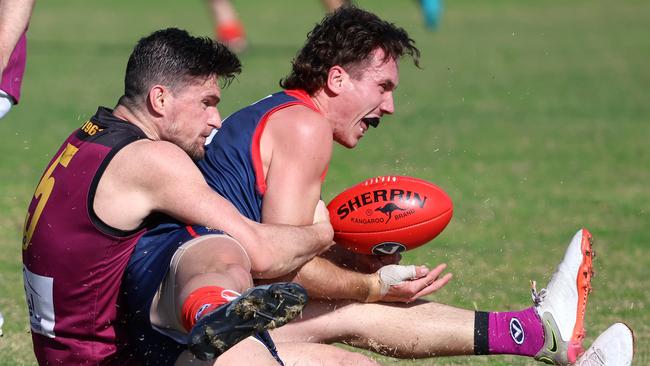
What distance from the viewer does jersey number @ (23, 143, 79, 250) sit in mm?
4293

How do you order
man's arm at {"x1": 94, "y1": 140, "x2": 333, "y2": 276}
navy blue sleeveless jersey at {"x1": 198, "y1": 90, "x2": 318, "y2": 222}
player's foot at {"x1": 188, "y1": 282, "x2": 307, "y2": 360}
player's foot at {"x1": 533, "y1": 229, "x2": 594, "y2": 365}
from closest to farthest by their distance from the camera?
player's foot at {"x1": 188, "y1": 282, "x2": 307, "y2": 360}
man's arm at {"x1": 94, "y1": 140, "x2": 333, "y2": 276}
navy blue sleeveless jersey at {"x1": 198, "y1": 90, "x2": 318, "y2": 222}
player's foot at {"x1": 533, "y1": 229, "x2": 594, "y2": 365}

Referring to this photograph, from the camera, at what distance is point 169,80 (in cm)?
441

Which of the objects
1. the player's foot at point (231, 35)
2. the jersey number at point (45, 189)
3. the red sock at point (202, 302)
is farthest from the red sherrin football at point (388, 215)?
the player's foot at point (231, 35)

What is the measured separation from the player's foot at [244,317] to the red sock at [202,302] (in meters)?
0.13

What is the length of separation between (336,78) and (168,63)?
1068 mm

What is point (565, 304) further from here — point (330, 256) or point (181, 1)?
point (181, 1)

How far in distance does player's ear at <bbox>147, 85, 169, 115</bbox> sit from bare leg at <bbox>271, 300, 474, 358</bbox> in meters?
1.23

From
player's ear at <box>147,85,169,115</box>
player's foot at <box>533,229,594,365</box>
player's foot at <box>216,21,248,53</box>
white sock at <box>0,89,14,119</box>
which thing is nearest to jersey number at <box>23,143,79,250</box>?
player's ear at <box>147,85,169,115</box>

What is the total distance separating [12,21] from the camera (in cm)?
491

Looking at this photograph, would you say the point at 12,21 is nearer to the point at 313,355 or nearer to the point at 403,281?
the point at 313,355

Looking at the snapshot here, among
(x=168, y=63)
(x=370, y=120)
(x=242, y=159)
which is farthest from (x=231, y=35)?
(x=168, y=63)

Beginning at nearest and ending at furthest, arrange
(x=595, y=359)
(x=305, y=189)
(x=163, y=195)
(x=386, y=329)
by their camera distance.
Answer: (x=163, y=195), (x=305, y=189), (x=595, y=359), (x=386, y=329)

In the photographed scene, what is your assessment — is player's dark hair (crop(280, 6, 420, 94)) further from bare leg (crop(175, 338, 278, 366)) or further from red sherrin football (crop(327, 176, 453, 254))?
bare leg (crop(175, 338, 278, 366))

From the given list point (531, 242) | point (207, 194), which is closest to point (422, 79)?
point (531, 242)
